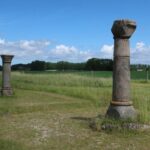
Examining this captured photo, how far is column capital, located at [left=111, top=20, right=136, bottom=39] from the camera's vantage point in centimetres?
910

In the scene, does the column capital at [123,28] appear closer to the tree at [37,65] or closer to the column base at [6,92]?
the column base at [6,92]

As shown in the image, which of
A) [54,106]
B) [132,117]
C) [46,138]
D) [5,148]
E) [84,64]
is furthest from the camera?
[84,64]

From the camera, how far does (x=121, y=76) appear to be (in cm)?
938

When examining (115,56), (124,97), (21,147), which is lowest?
(21,147)

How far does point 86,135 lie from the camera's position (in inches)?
324

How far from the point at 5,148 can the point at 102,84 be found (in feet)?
66.6

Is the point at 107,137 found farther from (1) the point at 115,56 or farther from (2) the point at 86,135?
(1) the point at 115,56

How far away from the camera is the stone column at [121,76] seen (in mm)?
9266

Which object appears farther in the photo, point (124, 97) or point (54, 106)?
point (54, 106)

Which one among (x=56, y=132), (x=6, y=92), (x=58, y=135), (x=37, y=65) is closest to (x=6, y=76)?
(x=6, y=92)

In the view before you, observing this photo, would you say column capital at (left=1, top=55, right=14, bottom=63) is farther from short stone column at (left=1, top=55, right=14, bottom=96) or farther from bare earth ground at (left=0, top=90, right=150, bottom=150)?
bare earth ground at (left=0, top=90, right=150, bottom=150)

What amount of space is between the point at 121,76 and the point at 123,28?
3.71ft

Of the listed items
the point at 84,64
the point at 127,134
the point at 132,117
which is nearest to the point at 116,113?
the point at 132,117

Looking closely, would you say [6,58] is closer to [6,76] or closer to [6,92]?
[6,76]
